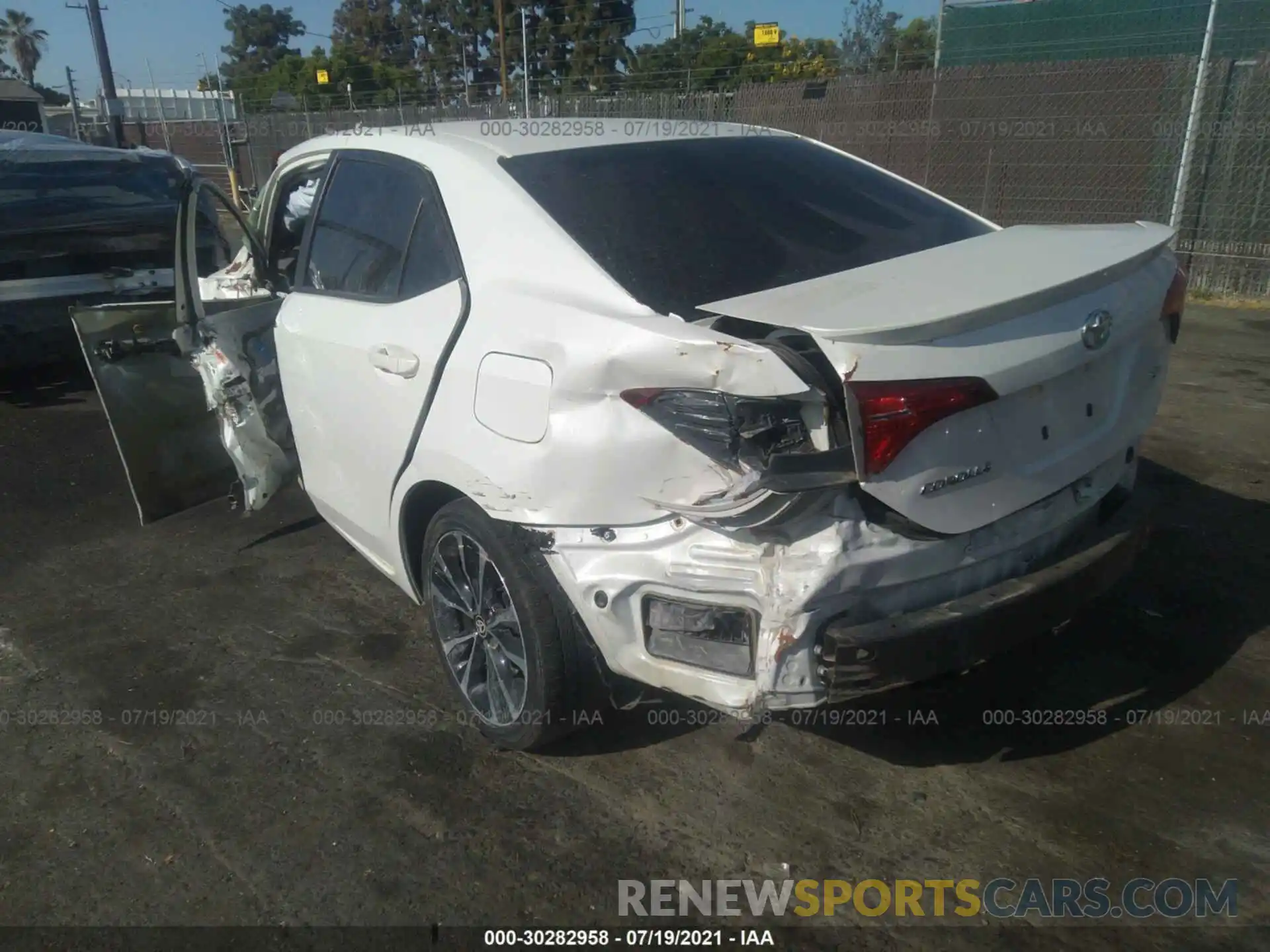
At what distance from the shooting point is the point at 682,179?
120 inches

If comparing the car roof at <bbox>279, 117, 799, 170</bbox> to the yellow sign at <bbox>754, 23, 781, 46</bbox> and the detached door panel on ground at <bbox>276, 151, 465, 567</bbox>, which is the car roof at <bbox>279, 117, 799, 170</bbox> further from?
the yellow sign at <bbox>754, 23, 781, 46</bbox>

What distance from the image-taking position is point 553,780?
2.86 m

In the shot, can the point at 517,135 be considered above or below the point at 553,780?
above

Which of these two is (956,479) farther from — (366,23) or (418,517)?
(366,23)

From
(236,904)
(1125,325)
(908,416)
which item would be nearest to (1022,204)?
(1125,325)

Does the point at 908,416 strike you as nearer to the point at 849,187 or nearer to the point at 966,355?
the point at 966,355

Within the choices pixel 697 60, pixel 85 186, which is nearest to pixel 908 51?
pixel 697 60

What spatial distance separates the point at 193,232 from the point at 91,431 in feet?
9.81

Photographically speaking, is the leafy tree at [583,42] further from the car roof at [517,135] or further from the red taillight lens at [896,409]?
the red taillight lens at [896,409]

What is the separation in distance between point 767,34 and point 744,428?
1563 centimetres

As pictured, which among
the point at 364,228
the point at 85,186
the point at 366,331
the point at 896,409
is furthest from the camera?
the point at 85,186

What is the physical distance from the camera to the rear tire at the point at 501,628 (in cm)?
261

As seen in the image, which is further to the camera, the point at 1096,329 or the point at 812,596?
the point at 1096,329

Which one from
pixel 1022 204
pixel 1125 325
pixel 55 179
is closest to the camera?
pixel 1125 325
